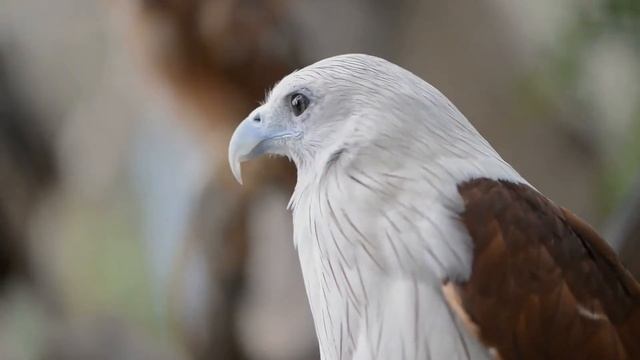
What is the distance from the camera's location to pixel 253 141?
85cm

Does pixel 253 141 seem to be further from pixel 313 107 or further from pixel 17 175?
pixel 17 175

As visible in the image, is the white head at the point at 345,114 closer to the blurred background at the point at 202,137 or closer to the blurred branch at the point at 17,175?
the blurred background at the point at 202,137

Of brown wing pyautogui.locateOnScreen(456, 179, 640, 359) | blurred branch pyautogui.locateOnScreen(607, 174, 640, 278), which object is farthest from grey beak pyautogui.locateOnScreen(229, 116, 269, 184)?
blurred branch pyautogui.locateOnScreen(607, 174, 640, 278)

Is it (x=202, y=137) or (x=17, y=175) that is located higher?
(x=202, y=137)

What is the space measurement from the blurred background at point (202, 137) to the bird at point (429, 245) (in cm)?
64

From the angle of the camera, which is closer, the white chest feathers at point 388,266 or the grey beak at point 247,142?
the white chest feathers at point 388,266

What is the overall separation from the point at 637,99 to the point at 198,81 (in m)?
0.77

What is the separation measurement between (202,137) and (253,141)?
738 millimetres

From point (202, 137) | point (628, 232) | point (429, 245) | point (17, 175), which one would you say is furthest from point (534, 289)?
point (17, 175)

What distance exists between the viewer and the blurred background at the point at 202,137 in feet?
4.71

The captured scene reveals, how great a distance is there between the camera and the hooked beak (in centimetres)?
85

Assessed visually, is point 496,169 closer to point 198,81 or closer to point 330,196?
point 330,196

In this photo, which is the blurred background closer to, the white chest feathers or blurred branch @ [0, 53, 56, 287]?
blurred branch @ [0, 53, 56, 287]

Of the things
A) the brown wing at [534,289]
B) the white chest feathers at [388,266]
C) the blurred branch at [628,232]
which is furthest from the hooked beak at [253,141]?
the blurred branch at [628,232]
